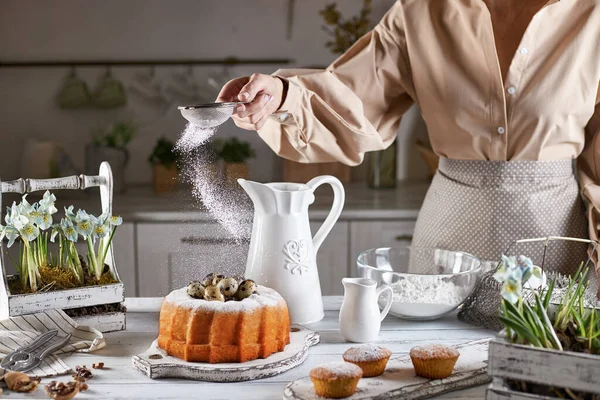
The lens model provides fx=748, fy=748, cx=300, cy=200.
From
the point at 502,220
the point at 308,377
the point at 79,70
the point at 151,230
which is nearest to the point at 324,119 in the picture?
the point at 502,220

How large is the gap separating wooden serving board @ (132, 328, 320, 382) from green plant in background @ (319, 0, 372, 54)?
217 cm

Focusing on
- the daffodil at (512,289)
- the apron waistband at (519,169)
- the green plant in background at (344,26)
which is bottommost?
the daffodil at (512,289)

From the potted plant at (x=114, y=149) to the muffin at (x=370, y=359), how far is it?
216 centimetres

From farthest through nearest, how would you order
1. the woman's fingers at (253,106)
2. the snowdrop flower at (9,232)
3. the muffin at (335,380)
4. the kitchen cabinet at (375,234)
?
the kitchen cabinet at (375,234) < the woman's fingers at (253,106) < the snowdrop flower at (9,232) < the muffin at (335,380)

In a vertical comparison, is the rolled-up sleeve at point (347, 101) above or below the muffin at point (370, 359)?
above

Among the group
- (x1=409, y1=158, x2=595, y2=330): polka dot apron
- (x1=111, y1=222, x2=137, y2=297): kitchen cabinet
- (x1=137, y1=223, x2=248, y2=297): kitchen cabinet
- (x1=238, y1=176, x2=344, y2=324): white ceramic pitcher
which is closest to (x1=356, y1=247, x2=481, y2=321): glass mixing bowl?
(x1=238, y1=176, x2=344, y2=324): white ceramic pitcher

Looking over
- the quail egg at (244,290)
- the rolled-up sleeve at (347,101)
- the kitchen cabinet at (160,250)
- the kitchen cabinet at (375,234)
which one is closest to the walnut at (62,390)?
the quail egg at (244,290)

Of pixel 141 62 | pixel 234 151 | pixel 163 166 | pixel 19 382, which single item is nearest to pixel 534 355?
pixel 19 382

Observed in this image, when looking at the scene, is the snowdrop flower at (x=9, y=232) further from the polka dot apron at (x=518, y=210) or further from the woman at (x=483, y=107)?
the polka dot apron at (x=518, y=210)

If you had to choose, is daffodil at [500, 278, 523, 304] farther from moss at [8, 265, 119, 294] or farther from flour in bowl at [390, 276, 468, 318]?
moss at [8, 265, 119, 294]

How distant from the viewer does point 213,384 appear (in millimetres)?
1158

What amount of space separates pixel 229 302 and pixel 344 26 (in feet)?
7.22

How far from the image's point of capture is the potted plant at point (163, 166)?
10.3ft

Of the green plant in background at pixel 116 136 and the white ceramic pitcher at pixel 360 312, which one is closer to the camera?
the white ceramic pitcher at pixel 360 312
